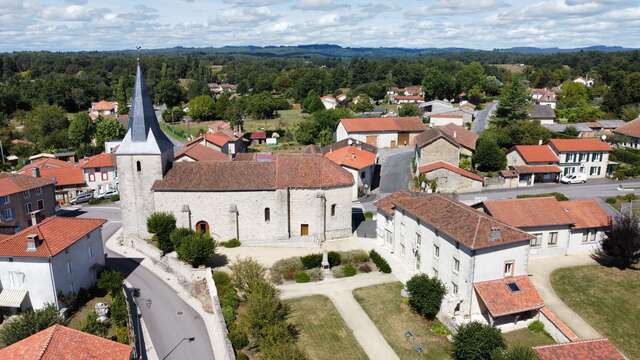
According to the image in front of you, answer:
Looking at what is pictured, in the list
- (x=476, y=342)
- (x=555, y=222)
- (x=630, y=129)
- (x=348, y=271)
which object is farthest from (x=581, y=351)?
(x=630, y=129)

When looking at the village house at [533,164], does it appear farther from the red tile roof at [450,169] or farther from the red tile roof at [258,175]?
the red tile roof at [258,175]

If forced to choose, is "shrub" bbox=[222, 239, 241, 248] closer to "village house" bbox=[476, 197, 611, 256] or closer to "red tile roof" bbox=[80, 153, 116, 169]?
"village house" bbox=[476, 197, 611, 256]

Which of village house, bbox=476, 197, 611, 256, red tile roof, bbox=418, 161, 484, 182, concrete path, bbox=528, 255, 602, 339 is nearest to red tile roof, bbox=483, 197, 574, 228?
village house, bbox=476, 197, 611, 256

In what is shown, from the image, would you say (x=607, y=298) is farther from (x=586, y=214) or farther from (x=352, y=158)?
(x=352, y=158)

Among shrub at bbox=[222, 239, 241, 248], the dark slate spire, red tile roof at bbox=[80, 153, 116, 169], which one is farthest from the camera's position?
red tile roof at bbox=[80, 153, 116, 169]

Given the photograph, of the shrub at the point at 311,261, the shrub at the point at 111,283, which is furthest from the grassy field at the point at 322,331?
the shrub at the point at 111,283
